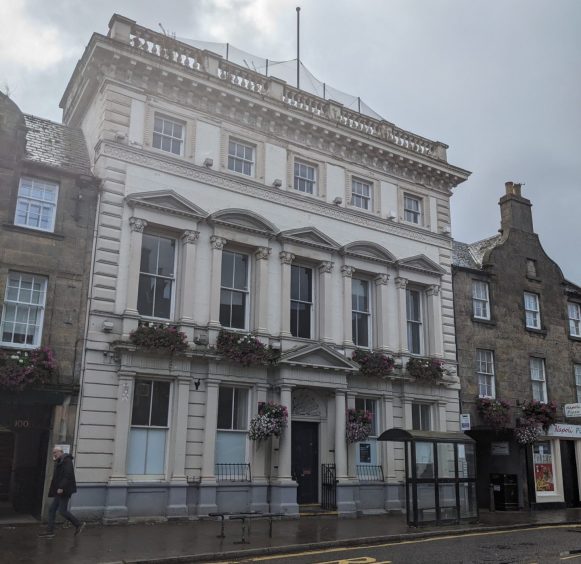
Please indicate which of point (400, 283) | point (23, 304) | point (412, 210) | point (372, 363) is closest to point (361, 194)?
point (412, 210)

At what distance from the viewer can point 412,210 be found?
981 inches

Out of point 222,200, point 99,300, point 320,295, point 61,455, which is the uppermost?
point 222,200

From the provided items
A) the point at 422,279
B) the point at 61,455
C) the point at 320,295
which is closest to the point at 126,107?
the point at 320,295

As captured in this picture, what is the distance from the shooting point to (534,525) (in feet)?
60.7

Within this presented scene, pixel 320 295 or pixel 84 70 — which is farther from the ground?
pixel 84 70

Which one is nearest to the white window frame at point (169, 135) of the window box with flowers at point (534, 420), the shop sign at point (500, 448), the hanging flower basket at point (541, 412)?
the window box with flowers at point (534, 420)

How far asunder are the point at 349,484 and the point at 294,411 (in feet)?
9.29

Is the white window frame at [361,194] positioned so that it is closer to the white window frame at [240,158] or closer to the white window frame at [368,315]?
the white window frame at [368,315]

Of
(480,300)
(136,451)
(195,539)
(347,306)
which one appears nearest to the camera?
(195,539)

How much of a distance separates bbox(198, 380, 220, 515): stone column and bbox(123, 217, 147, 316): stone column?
3.12 m

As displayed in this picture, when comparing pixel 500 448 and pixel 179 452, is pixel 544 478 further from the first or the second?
pixel 179 452

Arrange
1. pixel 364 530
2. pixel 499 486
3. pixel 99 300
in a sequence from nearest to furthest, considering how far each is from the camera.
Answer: pixel 364 530, pixel 99 300, pixel 499 486

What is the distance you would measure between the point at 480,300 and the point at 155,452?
15.3 meters

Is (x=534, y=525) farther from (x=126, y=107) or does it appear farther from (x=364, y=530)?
(x=126, y=107)
